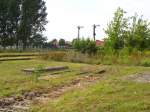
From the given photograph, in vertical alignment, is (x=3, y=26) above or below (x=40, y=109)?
above

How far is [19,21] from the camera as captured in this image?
197ft

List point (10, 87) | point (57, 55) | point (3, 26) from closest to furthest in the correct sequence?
point (10, 87) → point (57, 55) → point (3, 26)

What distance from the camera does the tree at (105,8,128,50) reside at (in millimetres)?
38750

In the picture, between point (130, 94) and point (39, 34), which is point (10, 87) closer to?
point (130, 94)

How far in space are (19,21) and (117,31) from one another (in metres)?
24.5

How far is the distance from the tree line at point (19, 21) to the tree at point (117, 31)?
74.8ft

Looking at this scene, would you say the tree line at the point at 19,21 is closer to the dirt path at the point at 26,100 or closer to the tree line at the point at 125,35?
the tree line at the point at 125,35

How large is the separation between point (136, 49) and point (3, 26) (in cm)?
2709

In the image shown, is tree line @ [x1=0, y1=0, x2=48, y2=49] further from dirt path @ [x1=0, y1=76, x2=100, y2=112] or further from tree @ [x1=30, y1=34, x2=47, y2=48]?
dirt path @ [x1=0, y1=76, x2=100, y2=112]

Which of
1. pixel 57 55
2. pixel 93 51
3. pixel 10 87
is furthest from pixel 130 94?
pixel 93 51

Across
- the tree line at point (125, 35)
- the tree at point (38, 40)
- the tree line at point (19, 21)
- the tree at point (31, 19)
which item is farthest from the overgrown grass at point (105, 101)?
the tree at point (38, 40)

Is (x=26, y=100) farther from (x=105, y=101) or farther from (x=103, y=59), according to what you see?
(x=103, y=59)

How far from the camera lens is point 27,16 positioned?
199 ft

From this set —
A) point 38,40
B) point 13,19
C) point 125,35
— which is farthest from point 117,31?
point 38,40
